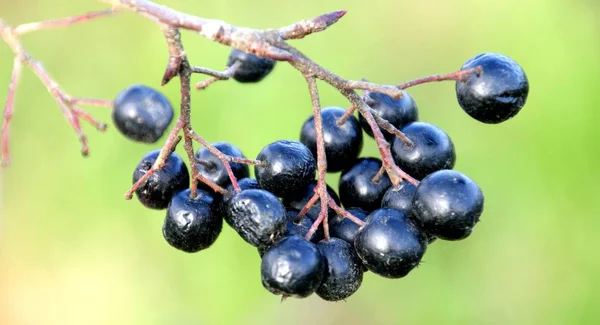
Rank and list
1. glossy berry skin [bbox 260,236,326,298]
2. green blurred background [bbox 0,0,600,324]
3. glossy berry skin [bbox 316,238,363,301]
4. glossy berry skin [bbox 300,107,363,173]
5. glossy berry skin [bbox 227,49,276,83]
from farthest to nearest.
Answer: green blurred background [bbox 0,0,600,324] < glossy berry skin [bbox 227,49,276,83] < glossy berry skin [bbox 300,107,363,173] < glossy berry skin [bbox 316,238,363,301] < glossy berry skin [bbox 260,236,326,298]

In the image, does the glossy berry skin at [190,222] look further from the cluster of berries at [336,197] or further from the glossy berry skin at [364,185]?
the glossy berry skin at [364,185]

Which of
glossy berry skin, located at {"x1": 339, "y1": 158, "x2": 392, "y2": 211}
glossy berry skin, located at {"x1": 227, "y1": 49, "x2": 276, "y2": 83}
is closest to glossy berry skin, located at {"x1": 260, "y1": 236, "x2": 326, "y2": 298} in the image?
glossy berry skin, located at {"x1": 339, "y1": 158, "x2": 392, "y2": 211}

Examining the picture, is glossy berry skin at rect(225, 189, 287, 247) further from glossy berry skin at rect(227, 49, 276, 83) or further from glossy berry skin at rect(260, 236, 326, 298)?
glossy berry skin at rect(227, 49, 276, 83)

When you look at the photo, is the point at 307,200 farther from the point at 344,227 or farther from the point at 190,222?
the point at 190,222

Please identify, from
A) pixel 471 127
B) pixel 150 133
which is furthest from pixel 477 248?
pixel 150 133

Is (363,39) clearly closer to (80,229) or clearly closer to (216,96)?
(216,96)

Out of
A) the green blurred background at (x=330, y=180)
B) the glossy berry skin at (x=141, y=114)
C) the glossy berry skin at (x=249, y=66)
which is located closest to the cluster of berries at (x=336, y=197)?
the glossy berry skin at (x=141, y=114)

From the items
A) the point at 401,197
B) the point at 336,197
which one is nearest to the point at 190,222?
the point at 336,197
